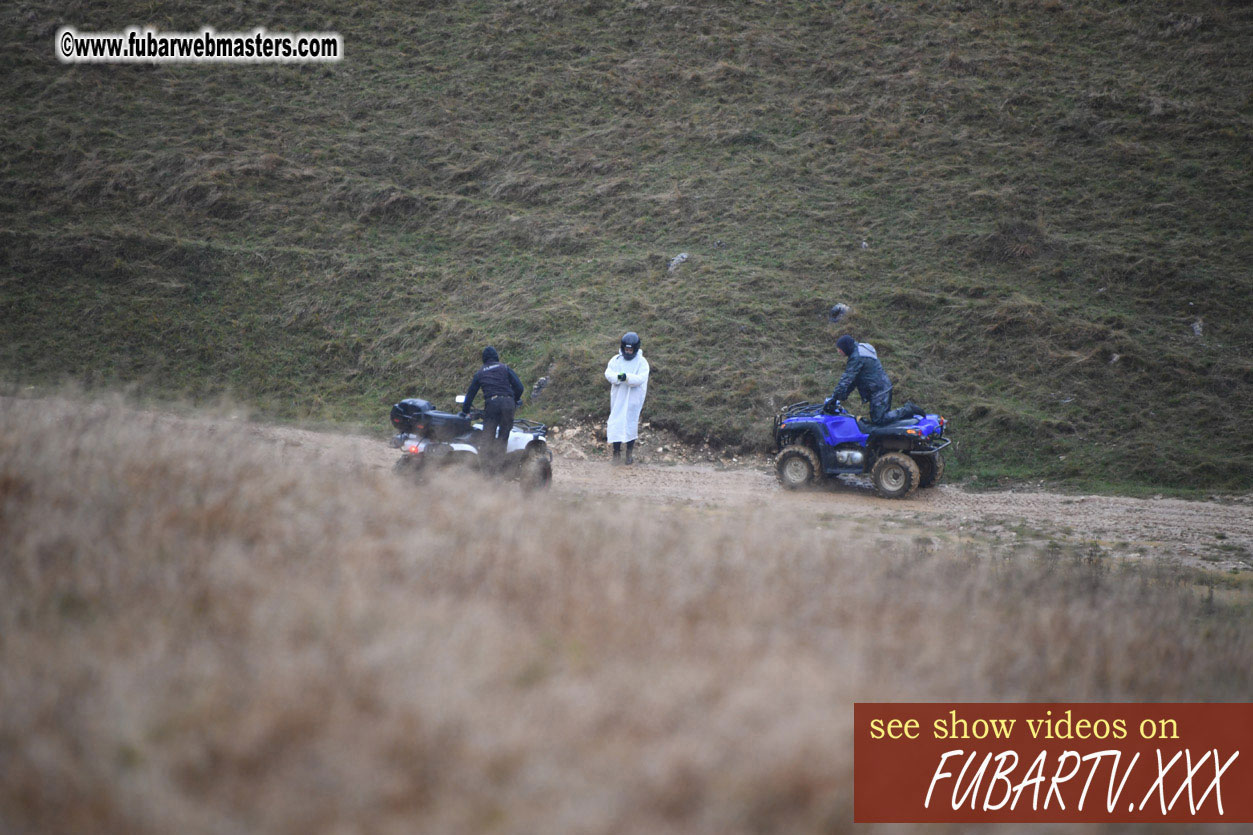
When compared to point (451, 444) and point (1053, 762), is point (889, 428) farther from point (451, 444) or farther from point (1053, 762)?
point (1053, 762)

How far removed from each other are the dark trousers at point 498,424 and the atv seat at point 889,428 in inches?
214

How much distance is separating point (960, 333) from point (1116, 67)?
1679 centimetres

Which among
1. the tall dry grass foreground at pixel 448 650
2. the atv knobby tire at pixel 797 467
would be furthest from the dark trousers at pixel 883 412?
the tall dry grass foreground at pixel 448 650

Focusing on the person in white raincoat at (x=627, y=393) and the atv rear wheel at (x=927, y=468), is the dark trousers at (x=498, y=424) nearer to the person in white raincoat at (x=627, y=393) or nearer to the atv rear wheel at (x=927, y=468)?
the person in white raincoat at (x=627, y=393)

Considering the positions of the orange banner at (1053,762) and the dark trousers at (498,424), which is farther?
the dark trousers at (498,424)

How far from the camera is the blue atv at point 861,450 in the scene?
12508mm

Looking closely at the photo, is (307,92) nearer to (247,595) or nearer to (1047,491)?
(1047,491)

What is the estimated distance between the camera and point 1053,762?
4391 mm

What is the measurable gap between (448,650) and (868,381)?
993 centimetres

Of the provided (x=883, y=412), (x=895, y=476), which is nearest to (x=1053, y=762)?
(x=895, y=476)

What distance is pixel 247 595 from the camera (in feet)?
13.9

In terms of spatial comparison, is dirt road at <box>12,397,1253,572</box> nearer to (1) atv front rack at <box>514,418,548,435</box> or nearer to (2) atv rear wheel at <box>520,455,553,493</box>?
(2) atv rear wheel at <box>520,455,553,493</box>

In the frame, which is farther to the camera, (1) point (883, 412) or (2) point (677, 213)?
(2) point (677, 213)

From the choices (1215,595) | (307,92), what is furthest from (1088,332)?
(307,92)
